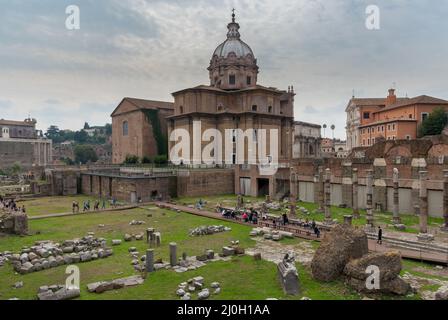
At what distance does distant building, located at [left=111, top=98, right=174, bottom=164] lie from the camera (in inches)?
2067

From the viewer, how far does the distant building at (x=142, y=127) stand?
52.5 m

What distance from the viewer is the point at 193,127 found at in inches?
1693

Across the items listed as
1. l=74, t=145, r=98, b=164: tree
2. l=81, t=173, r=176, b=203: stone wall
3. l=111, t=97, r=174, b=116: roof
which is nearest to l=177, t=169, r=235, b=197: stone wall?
l=81, t=173, r=176, b=203: stone wall

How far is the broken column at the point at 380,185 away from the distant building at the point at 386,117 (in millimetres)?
20120

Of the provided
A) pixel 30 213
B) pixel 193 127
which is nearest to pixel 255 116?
pixel 193 127

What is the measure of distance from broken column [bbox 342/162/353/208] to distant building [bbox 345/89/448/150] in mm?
19544

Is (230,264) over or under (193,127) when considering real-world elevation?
under

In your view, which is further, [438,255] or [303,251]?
[303,251]

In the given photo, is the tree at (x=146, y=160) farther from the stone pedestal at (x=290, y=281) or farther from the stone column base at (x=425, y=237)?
the stone pedestal at (x=290, y=281)

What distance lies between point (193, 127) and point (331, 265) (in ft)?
110

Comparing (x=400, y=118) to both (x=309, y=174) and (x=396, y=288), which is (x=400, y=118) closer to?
(x=309, y=174)

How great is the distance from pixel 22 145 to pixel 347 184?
69.0 meters

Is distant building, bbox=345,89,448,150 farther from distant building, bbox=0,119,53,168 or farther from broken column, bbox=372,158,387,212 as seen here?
distant building, bbox=0,119,53,168
